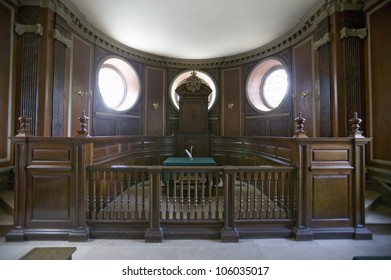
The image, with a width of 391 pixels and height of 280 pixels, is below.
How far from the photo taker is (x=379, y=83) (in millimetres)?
3793

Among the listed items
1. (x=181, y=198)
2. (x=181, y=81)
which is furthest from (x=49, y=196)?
(x=181, y=81)

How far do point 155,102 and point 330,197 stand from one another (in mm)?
5864

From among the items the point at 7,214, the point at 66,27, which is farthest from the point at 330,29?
the point at 7,214

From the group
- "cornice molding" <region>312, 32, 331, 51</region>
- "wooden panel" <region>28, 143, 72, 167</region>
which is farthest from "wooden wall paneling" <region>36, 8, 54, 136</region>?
"cornice molding" <region>312, 32, 331, 51</region>

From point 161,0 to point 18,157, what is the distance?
3.62 m

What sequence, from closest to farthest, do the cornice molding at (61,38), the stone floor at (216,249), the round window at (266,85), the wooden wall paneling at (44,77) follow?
the stone floor at (216,249) → the wooden wall paneling at (44,77) → the cornice molding at (61,38) → the round window at (266,85)

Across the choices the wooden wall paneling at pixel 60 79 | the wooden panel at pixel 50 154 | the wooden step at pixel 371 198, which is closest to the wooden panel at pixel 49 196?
the wooden panel at pixel 50 154

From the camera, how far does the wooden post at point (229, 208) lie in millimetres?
2697

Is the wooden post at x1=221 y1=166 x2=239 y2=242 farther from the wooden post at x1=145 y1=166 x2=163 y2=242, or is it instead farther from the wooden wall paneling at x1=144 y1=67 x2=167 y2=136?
the wooden wall paneling at x1=144 y1=67 x2=167 y2=136

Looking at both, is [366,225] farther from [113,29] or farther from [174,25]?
[113,29]

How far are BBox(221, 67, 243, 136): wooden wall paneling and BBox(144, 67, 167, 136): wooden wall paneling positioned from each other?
6.56ft

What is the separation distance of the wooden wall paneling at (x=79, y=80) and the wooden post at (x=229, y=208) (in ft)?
12.3

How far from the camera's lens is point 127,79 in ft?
23.4

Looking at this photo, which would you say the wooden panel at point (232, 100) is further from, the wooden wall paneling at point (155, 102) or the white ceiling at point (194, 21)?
the wooden wall paneling at point (155, 102)
